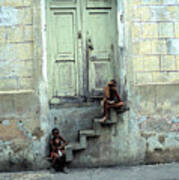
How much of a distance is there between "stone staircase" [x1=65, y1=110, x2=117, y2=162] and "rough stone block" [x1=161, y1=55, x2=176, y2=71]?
139cm

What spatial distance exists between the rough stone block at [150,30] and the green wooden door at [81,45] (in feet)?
2.02

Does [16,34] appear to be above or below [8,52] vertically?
above

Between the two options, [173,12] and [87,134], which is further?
[173,12]

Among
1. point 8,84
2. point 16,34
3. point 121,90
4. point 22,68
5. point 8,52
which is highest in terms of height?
point 16,34

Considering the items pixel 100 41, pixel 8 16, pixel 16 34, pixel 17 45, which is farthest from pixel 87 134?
pixel 8 16

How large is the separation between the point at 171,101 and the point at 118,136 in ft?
4.15

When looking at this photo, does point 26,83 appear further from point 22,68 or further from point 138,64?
point 138,64

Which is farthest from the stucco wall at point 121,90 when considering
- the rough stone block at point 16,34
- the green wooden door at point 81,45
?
the green wooden door at point 81,45

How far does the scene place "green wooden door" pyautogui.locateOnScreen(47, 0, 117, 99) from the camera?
6.45m

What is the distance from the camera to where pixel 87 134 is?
5.99 meters

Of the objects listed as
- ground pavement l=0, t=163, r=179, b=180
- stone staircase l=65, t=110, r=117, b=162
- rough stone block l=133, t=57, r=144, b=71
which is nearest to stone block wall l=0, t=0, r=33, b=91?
stone staircase l=65, t=110, r=117, b=162

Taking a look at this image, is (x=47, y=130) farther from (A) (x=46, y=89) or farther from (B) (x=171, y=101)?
(B) (x=171, y=101)

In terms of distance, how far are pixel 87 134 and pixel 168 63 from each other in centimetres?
215

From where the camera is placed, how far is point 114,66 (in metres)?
6.49
